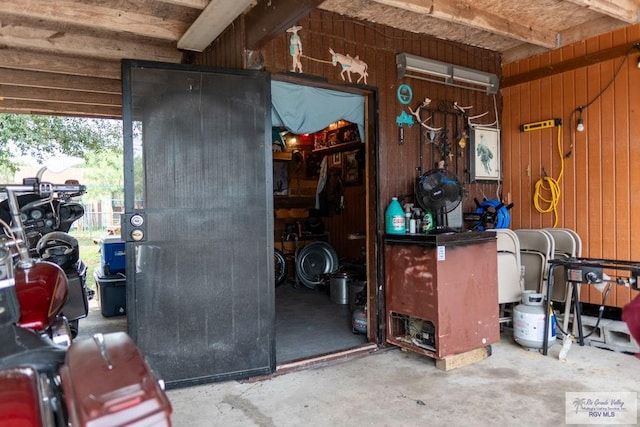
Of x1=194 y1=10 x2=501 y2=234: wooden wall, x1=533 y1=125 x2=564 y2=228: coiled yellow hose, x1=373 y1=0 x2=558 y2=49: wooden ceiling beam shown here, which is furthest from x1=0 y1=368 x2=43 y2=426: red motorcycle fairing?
x1=533 y1=125 x2=564 y2=228: coiled yellow hose

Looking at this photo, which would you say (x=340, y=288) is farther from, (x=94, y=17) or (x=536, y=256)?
(x=94, y=17)

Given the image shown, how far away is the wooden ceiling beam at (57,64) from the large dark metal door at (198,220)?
7.32ft

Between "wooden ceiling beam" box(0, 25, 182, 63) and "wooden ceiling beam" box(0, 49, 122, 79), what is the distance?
12cm

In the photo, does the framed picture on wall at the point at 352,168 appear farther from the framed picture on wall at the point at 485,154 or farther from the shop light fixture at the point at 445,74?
the shop light fixture at the point at 445,74

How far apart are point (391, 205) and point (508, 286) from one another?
1.47m

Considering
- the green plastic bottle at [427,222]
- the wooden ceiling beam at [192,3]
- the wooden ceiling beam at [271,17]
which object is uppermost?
the wooden ceiling beam at [192,3]

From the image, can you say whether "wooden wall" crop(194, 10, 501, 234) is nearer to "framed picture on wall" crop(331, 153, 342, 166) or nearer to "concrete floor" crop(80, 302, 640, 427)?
"concrete floor" crop(80, 302, 640, 427)

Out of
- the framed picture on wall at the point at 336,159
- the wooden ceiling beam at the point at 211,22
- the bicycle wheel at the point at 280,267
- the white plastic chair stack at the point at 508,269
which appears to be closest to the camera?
the wooden ceiling beam at the point at 211,22

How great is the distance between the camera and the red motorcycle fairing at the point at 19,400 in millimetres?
1056

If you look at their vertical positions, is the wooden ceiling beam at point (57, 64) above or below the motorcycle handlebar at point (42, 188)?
above

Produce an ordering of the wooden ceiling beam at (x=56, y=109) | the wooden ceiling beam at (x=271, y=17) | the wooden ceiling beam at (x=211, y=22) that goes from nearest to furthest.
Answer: the wooden ceiling beam at (x=271, y=17) → the wooden ceiling beam at (x=211, y=22) → the wooden ceiling beam at (x=56, y=109)

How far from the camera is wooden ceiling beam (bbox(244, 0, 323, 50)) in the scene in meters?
2.62

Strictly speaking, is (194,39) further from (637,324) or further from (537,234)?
(537,234)

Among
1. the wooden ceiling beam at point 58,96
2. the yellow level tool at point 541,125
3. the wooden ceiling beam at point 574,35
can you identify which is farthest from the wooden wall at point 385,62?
the wooden ceiling beam at point 58,96
